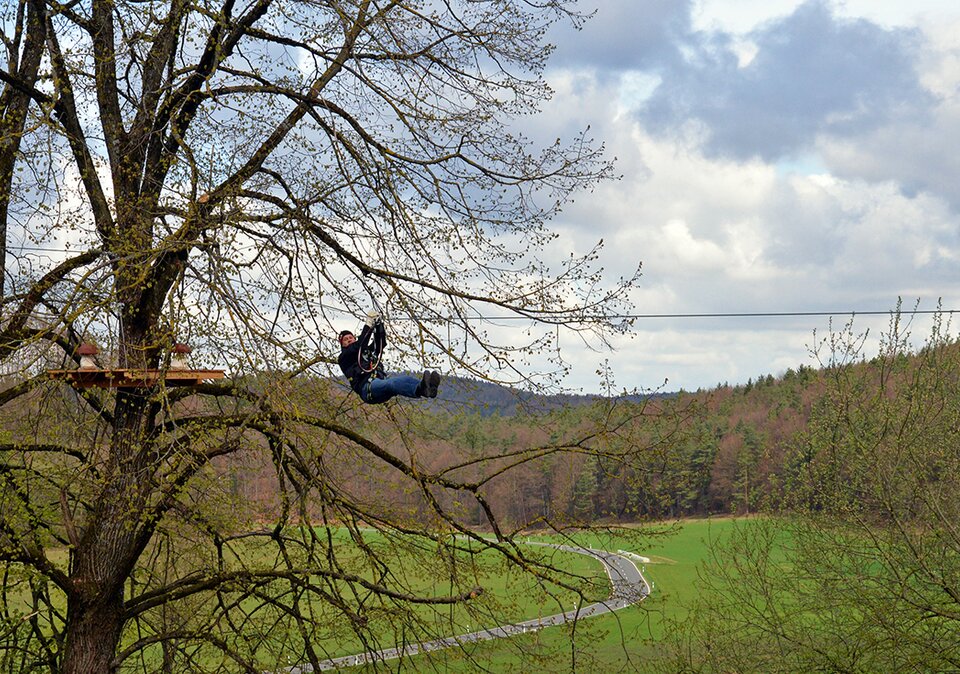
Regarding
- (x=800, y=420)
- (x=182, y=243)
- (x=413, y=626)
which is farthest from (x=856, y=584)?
(x=800, y=420)

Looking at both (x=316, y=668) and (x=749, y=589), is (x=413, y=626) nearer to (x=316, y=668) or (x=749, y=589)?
(x=316, y=668)

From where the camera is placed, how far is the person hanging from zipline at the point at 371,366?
23.2 ft

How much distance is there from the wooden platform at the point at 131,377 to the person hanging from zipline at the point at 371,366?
95cm

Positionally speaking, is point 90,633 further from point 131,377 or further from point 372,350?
point 372,350

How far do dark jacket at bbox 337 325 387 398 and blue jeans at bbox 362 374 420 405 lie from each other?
0.07m

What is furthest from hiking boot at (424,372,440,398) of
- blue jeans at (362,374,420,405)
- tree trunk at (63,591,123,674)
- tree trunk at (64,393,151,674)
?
tree trunk at (63,591,123,674)

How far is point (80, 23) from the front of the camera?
8945mm

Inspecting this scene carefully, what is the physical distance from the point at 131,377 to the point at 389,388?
187 cm

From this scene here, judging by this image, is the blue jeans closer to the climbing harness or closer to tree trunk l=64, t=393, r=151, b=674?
the climbing harness

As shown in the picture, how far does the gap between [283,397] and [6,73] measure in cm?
442

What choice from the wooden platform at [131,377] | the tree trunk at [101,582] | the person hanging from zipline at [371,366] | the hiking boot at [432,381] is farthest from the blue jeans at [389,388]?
the tree trunk at [101,582]

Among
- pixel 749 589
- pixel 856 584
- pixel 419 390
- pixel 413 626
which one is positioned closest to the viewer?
pixel 419 390

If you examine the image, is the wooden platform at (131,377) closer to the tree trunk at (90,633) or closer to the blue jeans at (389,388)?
A: the blue jeans at (389,388)

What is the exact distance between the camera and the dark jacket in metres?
7.11
